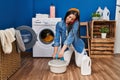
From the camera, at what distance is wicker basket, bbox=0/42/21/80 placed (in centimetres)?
217

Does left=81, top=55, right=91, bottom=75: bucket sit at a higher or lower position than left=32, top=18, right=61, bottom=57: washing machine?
lower

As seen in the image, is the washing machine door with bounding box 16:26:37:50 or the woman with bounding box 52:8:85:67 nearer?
the woman with bounding box 52:8:85:67

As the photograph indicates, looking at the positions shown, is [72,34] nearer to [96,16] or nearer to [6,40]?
[6,40]

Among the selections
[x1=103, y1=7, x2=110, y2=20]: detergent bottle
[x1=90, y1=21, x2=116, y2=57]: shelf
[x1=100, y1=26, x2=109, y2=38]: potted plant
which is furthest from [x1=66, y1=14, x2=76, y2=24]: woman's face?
[x1=103, y1=7, x2=110, y2=20]: detergent bottle

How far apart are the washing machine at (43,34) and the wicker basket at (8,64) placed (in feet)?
2.82

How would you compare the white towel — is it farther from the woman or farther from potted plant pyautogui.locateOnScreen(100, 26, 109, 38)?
potted plant pyautogui.locateOnScreen(100, 26, 109, 38)

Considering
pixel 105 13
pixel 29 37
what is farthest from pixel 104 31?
pixel 29 37

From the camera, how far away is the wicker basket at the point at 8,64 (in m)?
2.17

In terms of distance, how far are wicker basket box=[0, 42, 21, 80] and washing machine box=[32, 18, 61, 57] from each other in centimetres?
86

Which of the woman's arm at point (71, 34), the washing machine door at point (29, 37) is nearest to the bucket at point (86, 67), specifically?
the woman's arm at point (71, 34)

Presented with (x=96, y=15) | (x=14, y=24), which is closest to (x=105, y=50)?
(x=96, y=15)

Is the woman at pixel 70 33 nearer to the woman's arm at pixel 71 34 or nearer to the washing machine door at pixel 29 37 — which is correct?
the woman's arm at pixel 71 34

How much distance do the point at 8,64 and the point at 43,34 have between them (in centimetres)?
149

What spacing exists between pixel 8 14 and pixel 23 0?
0.86m
